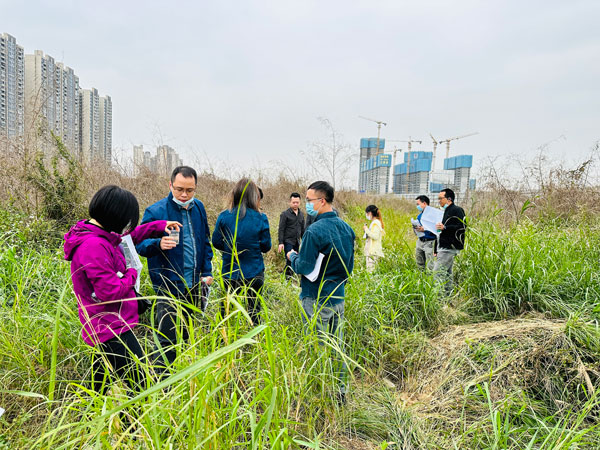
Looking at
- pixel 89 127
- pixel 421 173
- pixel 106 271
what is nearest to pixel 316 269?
pixel 106 271

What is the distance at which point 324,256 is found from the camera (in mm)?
2500

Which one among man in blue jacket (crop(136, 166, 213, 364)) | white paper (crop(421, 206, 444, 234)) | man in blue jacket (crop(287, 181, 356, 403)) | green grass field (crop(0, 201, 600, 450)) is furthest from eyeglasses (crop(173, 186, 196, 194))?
white paper (crop(421, 206, 444, 234))

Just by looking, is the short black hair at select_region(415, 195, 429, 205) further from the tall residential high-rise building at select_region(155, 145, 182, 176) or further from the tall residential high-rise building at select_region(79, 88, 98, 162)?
the tall residential high-rise building at select_region(79, 88, 98, 162)

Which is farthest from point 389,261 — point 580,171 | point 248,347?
point 580,171

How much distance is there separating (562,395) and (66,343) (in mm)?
3519

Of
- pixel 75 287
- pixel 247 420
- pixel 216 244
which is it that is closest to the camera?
pixel 247 420

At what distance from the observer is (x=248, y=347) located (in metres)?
2.21

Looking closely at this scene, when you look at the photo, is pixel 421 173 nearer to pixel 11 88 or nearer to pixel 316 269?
pixel 11 88

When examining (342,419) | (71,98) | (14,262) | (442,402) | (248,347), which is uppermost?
(71,98)

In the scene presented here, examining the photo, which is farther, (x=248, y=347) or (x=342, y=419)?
(x=248, y=347)

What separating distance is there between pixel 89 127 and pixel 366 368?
31.8 feet

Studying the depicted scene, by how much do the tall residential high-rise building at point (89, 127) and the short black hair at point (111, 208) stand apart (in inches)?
255

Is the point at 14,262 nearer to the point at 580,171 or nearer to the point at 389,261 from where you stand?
the point at 389,261

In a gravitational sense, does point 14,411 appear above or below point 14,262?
below
